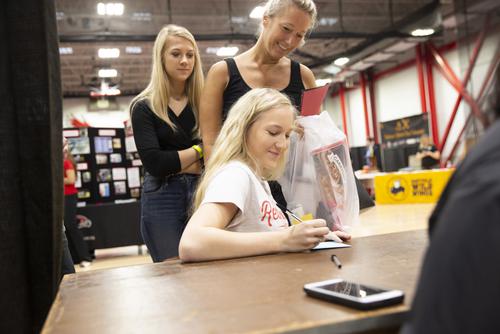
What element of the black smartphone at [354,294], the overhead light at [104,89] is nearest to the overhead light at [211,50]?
the overhead light at [104,89]

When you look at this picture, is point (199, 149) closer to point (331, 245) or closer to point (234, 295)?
point (331, 245)

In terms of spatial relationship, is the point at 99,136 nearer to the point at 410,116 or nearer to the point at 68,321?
the point at 68,321

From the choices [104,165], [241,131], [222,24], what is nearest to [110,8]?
[222,24]

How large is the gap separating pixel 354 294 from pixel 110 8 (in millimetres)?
8694

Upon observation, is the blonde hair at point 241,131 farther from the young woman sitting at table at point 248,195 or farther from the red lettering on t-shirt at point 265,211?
the red lettering on t-shirt at point 265,211

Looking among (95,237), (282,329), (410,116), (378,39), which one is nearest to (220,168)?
(282,329)

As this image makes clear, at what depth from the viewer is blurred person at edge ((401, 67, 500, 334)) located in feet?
1.18

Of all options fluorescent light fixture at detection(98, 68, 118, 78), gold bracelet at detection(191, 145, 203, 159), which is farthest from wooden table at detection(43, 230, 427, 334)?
fluorescent light fixture at detection(98, 68, 118, 78)

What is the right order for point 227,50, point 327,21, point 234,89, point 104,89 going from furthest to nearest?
1. point 104,89
2. point 227,50
3. point 327,21
4. point 234,89

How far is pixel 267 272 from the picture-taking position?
977mm

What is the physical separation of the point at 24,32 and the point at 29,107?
0.20 m

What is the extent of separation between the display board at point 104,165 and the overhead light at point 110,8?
3.30 meters

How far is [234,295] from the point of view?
0.80 m

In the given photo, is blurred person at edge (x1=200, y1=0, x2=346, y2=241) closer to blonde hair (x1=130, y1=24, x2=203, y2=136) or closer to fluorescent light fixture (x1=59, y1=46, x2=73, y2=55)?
blonde hair (x1=130, y1=24, x2=203, y2=136)
